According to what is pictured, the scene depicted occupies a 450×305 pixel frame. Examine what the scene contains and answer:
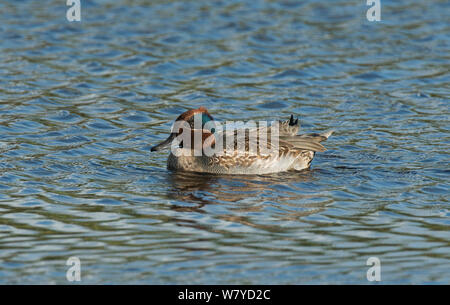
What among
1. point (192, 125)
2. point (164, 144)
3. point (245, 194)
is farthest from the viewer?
point (192, 125)

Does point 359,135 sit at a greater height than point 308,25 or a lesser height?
lesser

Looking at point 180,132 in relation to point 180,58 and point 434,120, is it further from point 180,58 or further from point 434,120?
point 180,58

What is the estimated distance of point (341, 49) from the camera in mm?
20734

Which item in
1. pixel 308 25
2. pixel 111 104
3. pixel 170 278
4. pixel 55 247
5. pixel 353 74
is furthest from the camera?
pixel 308 25

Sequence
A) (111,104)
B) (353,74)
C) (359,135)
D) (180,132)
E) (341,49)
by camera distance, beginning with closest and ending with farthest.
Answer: (180,132), (359,135), (111,104), (353,74), (341,49)

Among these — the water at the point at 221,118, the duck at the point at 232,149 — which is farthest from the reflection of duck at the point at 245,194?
the duck at the point at 232,149

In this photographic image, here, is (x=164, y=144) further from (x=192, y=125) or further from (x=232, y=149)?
(x=232, y=149)

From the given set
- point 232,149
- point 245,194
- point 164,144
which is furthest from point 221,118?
point 245,194

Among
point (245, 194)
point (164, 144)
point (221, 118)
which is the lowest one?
point (245, 194)

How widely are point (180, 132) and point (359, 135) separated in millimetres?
3450

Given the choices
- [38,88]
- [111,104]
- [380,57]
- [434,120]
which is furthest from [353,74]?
[38,88]

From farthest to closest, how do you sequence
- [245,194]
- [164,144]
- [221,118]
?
[221,118], [164,144], [245,194]

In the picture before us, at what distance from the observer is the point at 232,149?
13.4m

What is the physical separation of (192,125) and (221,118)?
251 centimetres
